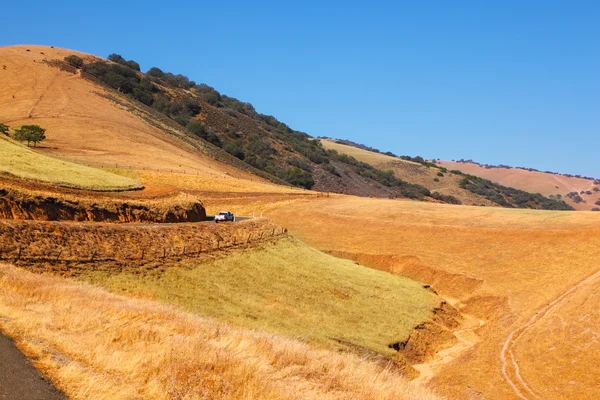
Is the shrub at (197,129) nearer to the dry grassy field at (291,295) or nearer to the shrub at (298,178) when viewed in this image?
the shrub at (298,178)

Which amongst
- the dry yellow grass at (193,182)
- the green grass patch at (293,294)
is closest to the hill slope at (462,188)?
the dry yellow grass at (193,182)

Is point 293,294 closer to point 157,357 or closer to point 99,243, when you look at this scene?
point 99,243

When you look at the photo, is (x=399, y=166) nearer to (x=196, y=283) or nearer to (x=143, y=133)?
(x=143, y=133)

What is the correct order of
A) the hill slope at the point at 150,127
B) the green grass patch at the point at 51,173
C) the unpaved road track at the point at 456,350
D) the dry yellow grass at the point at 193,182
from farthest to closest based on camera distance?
the hill slope at the point at 150,127, the dry yellow grass at the point at 193,182, the green grass patch at the point at 51,173, the unpaved road track at the point at 456,350

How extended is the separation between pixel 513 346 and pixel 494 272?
541 inches

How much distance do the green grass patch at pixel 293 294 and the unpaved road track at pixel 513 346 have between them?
473cm

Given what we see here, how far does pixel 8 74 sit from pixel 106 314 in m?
104

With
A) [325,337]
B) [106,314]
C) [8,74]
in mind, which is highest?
[8,74]

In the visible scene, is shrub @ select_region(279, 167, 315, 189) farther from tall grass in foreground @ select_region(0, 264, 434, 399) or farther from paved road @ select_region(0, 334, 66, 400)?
paved road @ select_region(0, 334, 66, 400)

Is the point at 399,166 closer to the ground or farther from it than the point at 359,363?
farther from it

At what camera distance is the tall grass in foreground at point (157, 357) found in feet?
29.3

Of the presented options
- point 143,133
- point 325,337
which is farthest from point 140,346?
point 143,133

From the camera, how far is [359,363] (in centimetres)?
1430

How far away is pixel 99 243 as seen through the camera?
24.0m
